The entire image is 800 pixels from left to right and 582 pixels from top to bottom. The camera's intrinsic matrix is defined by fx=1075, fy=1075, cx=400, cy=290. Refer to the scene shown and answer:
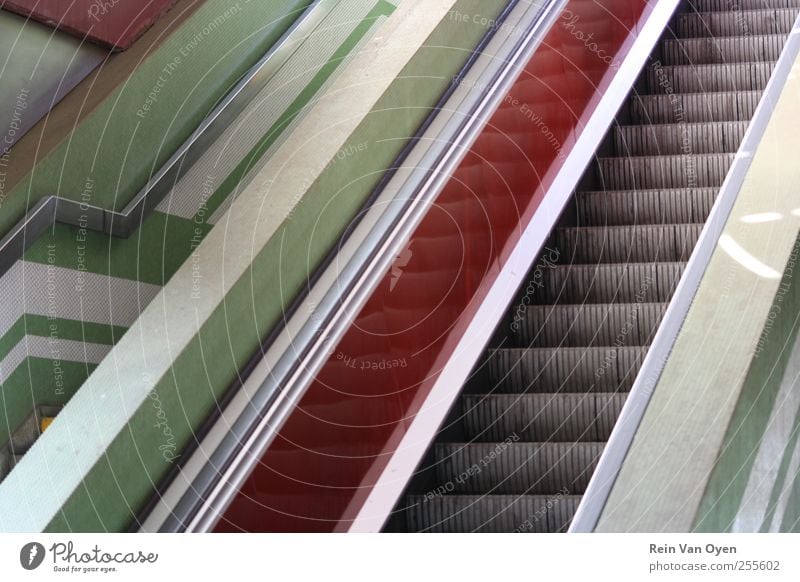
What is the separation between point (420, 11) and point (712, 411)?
1334 mm

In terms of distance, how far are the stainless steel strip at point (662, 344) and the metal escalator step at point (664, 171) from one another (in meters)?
0.71

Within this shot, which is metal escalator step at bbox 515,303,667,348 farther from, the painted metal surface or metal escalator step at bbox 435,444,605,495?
the painted metal surface

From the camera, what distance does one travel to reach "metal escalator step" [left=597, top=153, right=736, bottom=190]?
9.39 ft

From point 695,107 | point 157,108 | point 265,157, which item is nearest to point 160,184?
point 157,108

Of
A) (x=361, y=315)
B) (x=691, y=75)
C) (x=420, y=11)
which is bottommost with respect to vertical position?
(x=361, y=315)

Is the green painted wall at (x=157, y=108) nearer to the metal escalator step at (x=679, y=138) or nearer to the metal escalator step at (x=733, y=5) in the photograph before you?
the metal escalator step at (x=679, y=138)

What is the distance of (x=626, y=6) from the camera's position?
3311 mm

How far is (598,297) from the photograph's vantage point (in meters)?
2.68

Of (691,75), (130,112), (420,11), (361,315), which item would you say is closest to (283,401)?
(361,315)

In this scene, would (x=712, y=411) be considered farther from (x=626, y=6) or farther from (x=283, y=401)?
(x=626, y=6)

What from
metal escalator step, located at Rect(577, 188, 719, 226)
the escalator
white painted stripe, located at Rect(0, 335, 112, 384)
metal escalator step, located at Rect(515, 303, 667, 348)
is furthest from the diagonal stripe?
white painted stripe, located at Rect(0, 335, 112, 384)

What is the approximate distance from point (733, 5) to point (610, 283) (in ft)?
4.30

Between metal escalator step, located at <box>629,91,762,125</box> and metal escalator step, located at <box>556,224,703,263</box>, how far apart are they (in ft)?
1.70

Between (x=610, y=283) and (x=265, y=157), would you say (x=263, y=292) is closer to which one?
(x=265, y=157)
